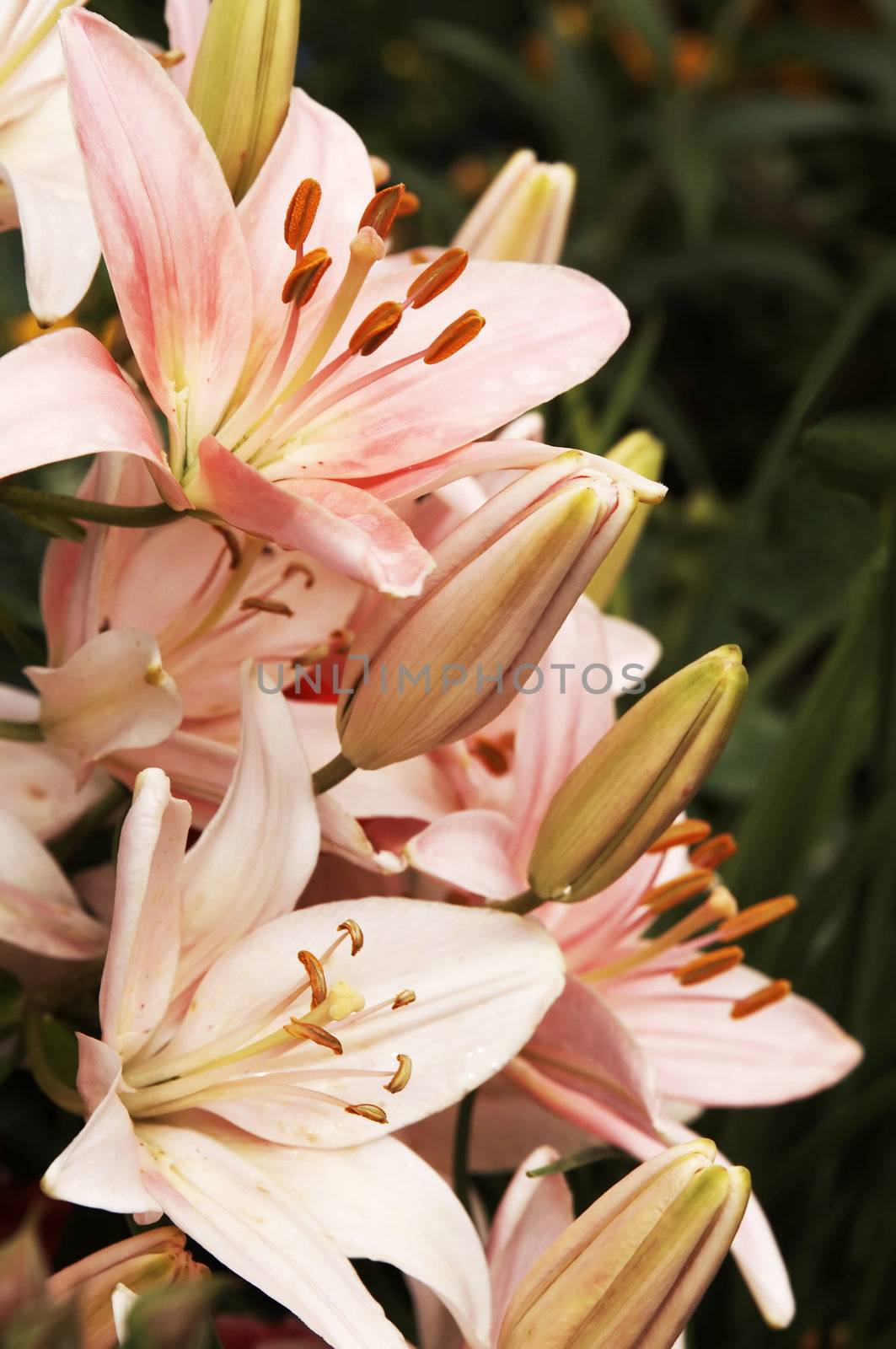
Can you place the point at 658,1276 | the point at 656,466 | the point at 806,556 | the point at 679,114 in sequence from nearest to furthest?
the point at 658,1276 → the point at 656,466 → the point at 806,556 → the point at 679,114

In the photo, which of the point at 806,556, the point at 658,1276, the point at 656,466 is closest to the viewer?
the point at 658,1276

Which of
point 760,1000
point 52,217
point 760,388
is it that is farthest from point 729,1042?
point 760,388

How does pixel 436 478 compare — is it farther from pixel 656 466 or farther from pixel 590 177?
pixel 590 177

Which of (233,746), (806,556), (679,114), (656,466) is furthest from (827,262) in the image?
(233,746)

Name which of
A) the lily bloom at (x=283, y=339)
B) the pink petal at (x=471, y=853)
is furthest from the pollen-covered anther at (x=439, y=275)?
the pink petal at (x=471, y=853)

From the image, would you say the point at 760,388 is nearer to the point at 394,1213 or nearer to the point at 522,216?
the point at 522,216

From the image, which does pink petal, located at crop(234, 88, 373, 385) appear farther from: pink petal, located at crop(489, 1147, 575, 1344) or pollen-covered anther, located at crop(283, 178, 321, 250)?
pink petal, located at crop(489, 1147, 575, 1344)

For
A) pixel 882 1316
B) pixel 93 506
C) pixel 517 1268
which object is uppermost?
pixel 93 506

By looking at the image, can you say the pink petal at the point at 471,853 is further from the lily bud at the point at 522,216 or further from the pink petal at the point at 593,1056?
the lily bud at the point at 522,216
